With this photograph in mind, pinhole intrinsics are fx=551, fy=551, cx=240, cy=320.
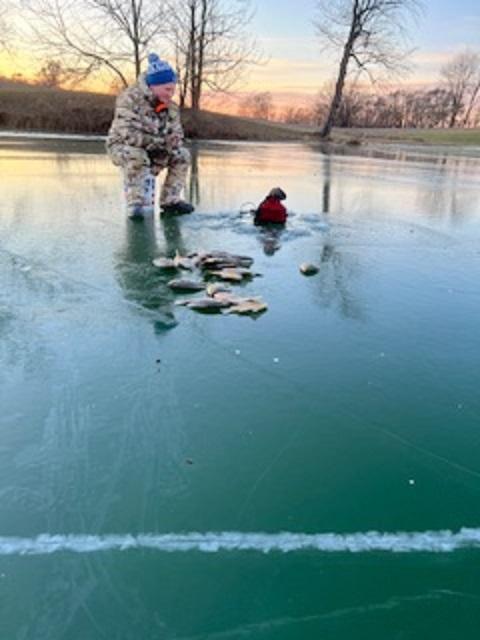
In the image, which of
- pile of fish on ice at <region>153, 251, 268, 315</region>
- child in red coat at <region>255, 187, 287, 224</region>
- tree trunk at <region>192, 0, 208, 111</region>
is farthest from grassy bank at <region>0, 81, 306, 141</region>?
pile of fish on ice at <region>153, 251, 268, 315</region>

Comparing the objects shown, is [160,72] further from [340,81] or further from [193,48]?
[340,81]

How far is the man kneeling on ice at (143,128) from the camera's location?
5.24 metres

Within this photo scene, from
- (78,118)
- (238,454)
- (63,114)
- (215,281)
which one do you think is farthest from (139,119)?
(63,114)

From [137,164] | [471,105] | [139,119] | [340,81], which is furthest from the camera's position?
[471,105]

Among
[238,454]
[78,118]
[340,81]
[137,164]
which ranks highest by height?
[340,81]

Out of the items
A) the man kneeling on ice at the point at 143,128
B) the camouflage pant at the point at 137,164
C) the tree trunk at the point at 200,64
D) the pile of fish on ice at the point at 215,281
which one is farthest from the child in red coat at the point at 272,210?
the tree trunk at the point at 200,64

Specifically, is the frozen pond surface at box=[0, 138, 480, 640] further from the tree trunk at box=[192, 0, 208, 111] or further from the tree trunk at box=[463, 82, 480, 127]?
the tree trunk at box=[463, 82, 480, 127]

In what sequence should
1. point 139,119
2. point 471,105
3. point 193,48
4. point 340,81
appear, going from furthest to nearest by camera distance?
1. point 471,105
2. point 340,81
3. point 193,48
4. point 139,119

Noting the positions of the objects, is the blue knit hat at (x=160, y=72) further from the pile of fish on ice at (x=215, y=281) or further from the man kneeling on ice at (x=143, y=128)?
the pile of fish on ice at (x=215, y=281)

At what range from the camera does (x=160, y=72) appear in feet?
16.8

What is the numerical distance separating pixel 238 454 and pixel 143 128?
4.57 meters

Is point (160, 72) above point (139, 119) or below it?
above

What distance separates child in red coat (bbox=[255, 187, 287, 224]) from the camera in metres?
5.07

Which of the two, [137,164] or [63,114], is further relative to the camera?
[63,114]
